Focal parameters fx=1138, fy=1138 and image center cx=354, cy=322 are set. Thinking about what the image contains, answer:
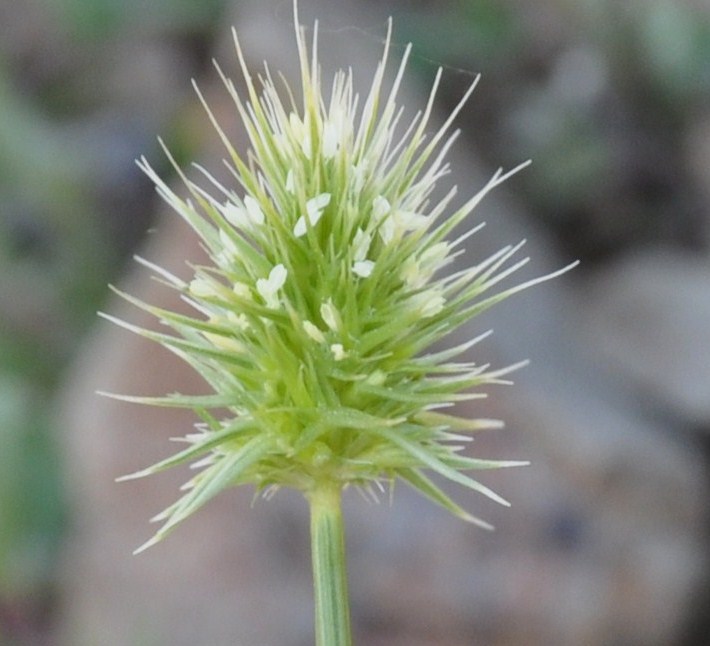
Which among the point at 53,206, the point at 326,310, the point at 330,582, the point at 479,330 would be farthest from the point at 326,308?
the point at 53,206

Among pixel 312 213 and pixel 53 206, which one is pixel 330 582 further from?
pixel 53 206

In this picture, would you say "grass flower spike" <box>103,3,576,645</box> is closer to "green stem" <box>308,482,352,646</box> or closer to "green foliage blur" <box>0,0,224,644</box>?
"green stem" <box>308,482,352,646</box>

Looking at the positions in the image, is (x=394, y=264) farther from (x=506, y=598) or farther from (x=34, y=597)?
(x=34, y=597)

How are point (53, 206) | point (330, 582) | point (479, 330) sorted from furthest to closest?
point (53, 206) → point (479, 330) → point (330, 582)

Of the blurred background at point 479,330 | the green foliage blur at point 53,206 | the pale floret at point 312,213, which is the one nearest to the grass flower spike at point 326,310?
the pale floret at point 312,213

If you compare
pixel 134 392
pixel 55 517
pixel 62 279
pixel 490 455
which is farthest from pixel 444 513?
pixel 62 279

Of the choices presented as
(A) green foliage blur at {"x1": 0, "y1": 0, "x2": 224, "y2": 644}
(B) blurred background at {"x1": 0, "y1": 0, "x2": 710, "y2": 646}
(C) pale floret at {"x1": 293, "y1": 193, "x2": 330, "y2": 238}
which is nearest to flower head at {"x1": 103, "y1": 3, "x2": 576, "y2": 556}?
(C) pale floret at {"x1": 293, "y1": 193, "x2": 330, "y2": 238}

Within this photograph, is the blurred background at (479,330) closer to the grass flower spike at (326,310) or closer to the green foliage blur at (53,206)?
the green foliage blur at (53,206)
